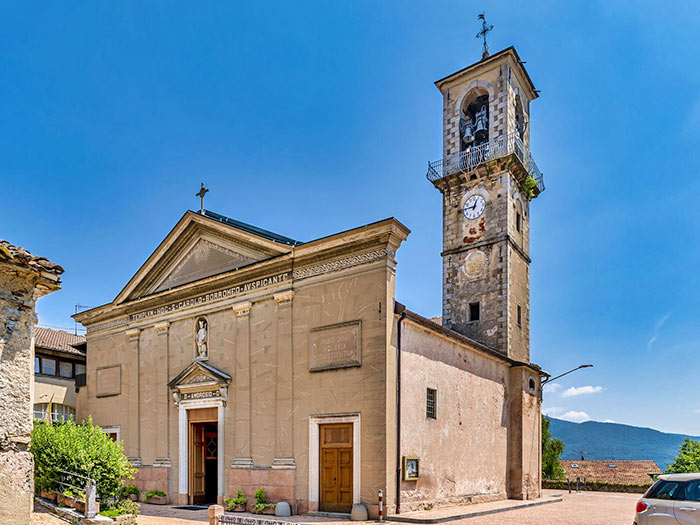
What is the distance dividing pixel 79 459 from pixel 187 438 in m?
6.41

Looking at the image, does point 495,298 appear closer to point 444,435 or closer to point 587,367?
point 587,367

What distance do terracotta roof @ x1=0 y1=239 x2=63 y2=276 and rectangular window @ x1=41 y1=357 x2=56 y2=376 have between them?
2173 cm

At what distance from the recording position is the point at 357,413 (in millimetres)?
15469

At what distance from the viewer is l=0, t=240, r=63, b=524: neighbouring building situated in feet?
21.4

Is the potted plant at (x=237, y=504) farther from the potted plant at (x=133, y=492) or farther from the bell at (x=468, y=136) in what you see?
the bell at (x=468, y=136)

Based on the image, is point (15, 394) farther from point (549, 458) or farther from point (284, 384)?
point (549, 458)

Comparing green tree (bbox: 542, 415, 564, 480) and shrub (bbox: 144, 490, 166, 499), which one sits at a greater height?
shrub (bbox: 144, 490, 166, 499)

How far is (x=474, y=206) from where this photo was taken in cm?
2734

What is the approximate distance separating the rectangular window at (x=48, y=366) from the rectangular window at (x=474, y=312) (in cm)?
1939

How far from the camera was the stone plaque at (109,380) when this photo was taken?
2318cm

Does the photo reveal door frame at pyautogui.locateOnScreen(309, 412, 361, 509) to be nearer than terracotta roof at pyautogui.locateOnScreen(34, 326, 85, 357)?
Yes

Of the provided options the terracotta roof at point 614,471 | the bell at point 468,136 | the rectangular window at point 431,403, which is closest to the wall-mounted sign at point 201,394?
the rectangular window at point 431,403

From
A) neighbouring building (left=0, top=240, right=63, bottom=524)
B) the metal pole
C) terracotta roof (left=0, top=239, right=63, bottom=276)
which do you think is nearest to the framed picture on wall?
the metal pole

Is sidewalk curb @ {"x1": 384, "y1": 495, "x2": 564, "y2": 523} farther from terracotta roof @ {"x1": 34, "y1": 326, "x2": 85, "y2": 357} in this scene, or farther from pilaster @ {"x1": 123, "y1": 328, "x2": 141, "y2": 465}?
terracotta roof @ {"x1": 34, "y1": 326, "x2": 85, "y2": 357}
